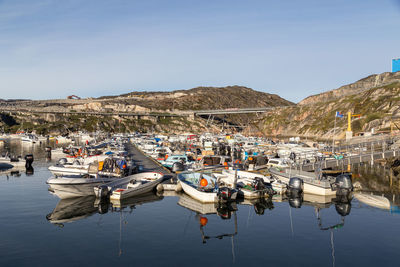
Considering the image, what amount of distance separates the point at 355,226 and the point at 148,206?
1962cm

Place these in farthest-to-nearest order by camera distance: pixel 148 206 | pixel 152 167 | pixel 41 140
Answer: pixel 41 140, pixel 152 167, pixel 148 206

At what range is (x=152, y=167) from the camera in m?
58.0

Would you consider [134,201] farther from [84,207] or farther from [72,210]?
[72,210]

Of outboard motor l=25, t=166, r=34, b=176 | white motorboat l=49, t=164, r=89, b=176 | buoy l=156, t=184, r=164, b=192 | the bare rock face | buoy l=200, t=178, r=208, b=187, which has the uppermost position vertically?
the bare rock face

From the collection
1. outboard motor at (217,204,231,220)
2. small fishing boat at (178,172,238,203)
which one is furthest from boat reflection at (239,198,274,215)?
outboard motor at (217,204,231,220)

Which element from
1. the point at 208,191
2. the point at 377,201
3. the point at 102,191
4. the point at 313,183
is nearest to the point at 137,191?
the point at 102,191

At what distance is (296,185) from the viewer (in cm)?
3922

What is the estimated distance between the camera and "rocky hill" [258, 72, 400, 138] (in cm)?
11750

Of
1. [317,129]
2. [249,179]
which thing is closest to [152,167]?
[249,179]

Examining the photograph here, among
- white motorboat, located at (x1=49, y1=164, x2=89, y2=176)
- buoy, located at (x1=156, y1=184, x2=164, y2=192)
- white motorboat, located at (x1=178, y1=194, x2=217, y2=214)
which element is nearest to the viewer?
white motorboat, located at (x1=178, y1=194, x2=217, y2=214)

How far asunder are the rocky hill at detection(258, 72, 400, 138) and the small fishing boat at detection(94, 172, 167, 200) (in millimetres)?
70964

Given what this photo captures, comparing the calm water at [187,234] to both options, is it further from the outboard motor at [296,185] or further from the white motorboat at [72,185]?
the outboard motor at [296,185]

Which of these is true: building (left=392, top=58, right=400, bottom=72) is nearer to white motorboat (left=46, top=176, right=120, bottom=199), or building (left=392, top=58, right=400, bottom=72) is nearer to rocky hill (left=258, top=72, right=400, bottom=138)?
rocky hill (left=258, top=72, right=400, bottom=138)

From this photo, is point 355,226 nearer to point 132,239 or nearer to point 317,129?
point 132,239
